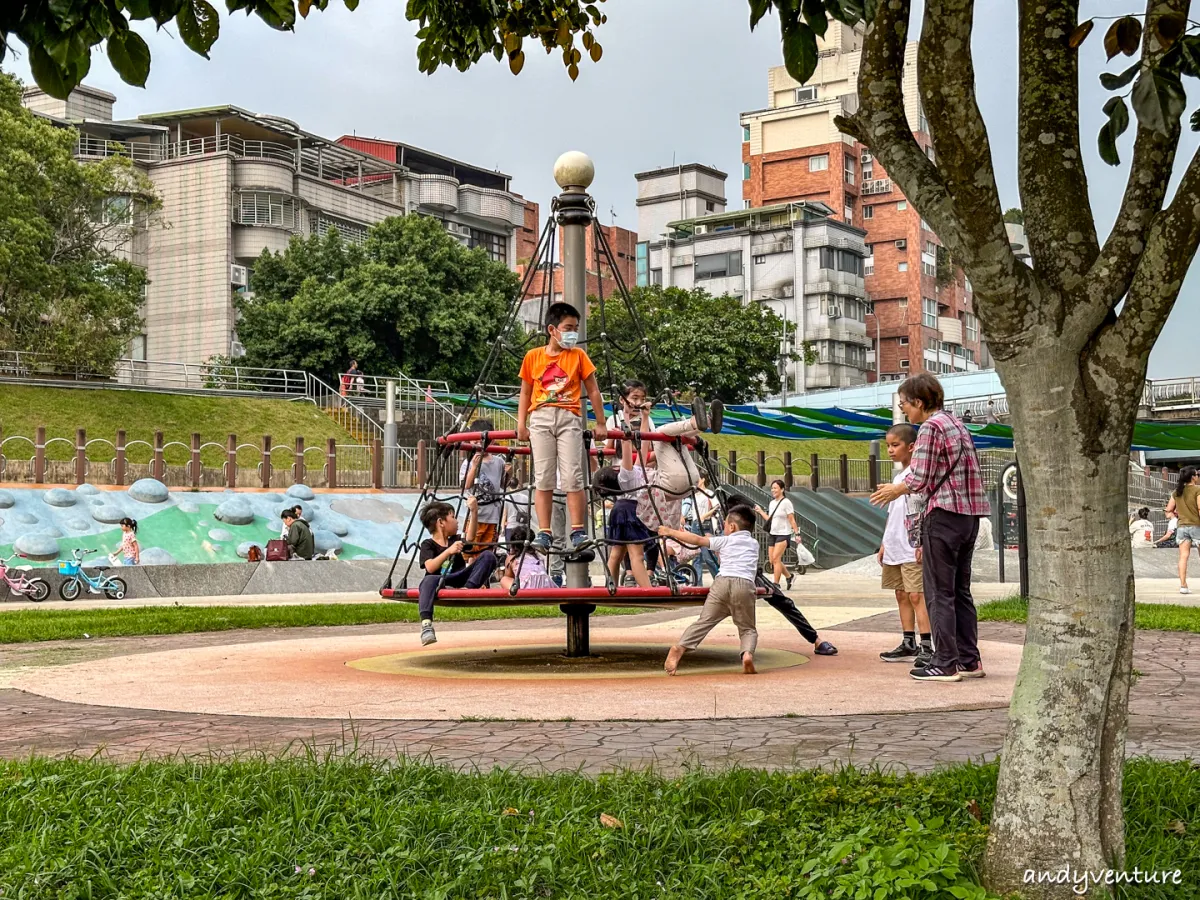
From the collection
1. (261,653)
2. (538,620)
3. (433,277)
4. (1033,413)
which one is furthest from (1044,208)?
(433,277)

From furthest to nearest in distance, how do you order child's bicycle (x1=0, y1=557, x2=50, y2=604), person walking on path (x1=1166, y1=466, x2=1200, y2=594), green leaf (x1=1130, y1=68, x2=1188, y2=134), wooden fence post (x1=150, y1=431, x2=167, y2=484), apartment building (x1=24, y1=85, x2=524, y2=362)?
1. apartment building (x1=24, y1=85, x2=524, y2=362)
2. wooden fence post (x1=150, y1=431, x2=167, y2=484)
3. child's bicycle (x1=0, y1=557, x2=50, y2=604)
4. person walking on path (x1=1166, y1=466, x2=1200, y2=594)
5. green leaf (x1=1130, y1=68, x2=1188, y2=134)

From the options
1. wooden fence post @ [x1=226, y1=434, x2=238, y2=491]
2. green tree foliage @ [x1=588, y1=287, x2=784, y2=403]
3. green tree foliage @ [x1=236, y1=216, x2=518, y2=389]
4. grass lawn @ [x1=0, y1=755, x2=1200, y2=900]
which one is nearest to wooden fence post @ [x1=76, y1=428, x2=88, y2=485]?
wooden fence post @ [x1=226, y1=434, x2=238, y2=491]

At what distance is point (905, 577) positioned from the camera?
31.3ft

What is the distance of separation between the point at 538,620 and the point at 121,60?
12.8 meters

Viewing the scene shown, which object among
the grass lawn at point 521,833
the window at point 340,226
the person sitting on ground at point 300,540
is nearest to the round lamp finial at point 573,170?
the grass lawn at point 521,833

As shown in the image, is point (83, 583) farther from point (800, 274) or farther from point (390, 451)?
point (800, 274)

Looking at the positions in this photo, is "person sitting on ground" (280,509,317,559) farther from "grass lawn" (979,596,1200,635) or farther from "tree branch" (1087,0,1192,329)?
"tree branch" (1087,0,1192,329)

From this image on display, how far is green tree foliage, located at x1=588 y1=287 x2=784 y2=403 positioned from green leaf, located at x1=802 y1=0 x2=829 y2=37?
5993 cm

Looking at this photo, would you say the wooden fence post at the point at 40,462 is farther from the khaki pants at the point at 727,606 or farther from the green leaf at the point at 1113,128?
the green leaf at the point at 1113,128

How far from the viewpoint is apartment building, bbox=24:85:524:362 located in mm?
65000

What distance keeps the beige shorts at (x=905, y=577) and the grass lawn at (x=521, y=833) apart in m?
4.59

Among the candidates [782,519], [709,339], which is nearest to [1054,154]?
[782,519]

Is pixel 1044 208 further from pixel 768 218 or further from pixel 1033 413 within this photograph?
pixel 768 218

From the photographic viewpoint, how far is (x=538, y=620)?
15633 mm
